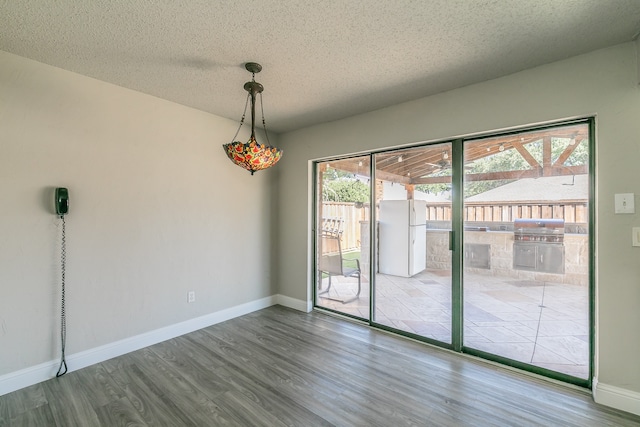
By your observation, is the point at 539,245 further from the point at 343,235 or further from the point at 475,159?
the point at 343,235

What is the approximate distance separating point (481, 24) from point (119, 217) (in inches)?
131

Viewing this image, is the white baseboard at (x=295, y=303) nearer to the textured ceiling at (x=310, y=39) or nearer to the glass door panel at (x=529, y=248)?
the glass door panel at (x=529, y=248)

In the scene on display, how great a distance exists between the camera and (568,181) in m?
2.28

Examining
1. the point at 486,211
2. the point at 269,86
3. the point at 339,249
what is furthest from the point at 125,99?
the point at 486,211

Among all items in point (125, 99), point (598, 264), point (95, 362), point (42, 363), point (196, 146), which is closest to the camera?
point (598, 264)

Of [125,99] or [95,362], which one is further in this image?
[125,99]

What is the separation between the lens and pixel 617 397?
1907mm

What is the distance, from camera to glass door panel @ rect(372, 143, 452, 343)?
9.34ft

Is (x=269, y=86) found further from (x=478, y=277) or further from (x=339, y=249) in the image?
(x=478, y=277)

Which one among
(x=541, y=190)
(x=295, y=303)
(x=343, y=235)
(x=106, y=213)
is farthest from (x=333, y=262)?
(x=106, y=213)

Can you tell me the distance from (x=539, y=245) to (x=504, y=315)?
2.39 feet

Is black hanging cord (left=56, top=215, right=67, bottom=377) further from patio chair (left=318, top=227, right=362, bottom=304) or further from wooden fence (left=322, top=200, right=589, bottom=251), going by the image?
wooden fence (left=322, top=200, right=589, bottom=251)

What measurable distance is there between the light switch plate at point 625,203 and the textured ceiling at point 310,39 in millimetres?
1069

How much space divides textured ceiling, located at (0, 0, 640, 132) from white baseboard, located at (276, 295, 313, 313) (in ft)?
8.94
